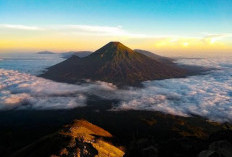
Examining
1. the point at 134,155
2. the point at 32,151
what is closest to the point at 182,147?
the point at 134,155

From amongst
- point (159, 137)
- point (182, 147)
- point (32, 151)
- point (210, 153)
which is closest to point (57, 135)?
point (32, 151)

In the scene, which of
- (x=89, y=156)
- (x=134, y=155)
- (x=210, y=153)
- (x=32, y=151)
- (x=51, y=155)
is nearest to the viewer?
(x=210, y=153)

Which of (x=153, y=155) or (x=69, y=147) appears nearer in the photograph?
(x=153, y=155)

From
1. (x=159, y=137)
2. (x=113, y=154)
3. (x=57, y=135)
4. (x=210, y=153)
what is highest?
(x=210, y=153)

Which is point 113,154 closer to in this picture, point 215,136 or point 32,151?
point 32,151

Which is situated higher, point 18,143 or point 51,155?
point 51,155

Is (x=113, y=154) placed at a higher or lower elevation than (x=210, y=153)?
lower

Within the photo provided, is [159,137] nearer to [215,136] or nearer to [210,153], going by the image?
[215,136]

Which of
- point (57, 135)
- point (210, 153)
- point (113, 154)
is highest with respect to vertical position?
point (210, 153)

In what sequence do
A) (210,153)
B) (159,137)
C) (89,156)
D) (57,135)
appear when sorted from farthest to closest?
(159,137), (57,135), (89,156), (210,153)
